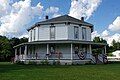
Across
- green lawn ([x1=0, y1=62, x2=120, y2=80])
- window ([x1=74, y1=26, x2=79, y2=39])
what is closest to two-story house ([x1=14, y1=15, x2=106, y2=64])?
window ([x1=74, y1=26, x2=79, y2=39])

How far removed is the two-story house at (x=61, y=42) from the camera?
37.9 m

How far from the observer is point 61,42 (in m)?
37.3

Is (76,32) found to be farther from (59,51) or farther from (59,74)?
(59,74)

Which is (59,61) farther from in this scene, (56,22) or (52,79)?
(52,79)

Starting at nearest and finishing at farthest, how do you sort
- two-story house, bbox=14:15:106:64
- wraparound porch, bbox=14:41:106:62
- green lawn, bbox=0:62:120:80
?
1. green lawn, bbox=0:62:120:80
2. wraparound porch, bbox=14:41:106:62
3. two-story house, bbox=14:15:106:64

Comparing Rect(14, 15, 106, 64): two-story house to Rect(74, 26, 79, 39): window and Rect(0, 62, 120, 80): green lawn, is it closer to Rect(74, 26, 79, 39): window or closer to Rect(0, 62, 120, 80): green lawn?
Rect(74, 26, 79, 39): window

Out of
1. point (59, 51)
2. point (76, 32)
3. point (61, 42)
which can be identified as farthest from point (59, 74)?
point (76, 32)

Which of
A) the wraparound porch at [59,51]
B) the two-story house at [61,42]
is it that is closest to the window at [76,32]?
the two-story house at [61,42]

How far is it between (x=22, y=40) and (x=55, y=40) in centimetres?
3249

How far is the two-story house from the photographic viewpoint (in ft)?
124

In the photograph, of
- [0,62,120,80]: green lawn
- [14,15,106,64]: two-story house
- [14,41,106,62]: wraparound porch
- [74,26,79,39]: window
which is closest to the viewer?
[0,62,120,80]: green lawn

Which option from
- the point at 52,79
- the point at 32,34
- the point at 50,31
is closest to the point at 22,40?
the point at 32,34

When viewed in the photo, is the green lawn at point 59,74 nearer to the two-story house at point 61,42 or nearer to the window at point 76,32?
the two-story house at point 61,42

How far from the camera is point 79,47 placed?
135 feet
